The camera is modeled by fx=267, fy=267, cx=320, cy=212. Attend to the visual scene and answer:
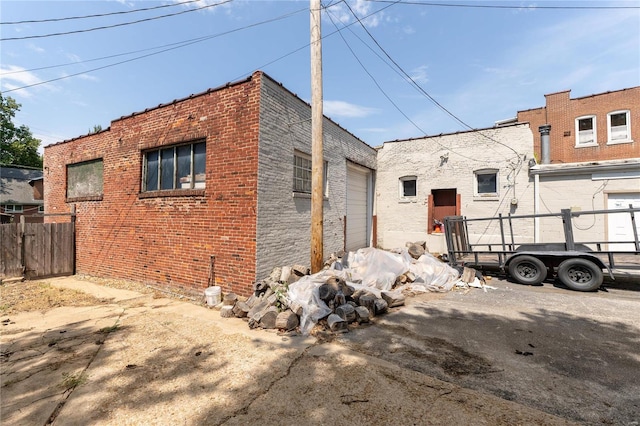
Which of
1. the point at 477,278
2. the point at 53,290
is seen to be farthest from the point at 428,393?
the point at 53,290

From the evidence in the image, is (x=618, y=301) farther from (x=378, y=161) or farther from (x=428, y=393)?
(x=378, y=161)

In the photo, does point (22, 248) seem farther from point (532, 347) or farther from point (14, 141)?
point (14, 141)

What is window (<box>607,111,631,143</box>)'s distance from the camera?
1407cm

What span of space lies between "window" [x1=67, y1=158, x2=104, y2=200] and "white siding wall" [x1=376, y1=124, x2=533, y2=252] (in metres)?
10.9

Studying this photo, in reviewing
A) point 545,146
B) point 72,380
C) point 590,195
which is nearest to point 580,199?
point 590,195

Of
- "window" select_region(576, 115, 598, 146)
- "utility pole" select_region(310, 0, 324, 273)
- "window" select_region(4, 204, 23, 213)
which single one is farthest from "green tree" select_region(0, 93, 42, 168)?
"window" select_region(576, 115, 598, 146)

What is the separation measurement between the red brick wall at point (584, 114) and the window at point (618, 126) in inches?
5.9

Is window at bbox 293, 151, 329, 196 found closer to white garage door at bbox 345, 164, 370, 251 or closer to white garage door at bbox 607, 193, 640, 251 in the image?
white garage door at bbox 345, 164, 370, 251

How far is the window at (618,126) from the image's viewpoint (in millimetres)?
14070

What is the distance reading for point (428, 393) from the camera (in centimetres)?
277

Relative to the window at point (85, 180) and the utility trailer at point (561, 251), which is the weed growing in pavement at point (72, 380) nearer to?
the window at point (85, 180)

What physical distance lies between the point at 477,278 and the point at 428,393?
17.6ft

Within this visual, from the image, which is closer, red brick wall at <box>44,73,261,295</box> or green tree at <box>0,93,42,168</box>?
red brick wall at <box>44,73,261,295</box>

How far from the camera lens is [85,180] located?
9328 mm
